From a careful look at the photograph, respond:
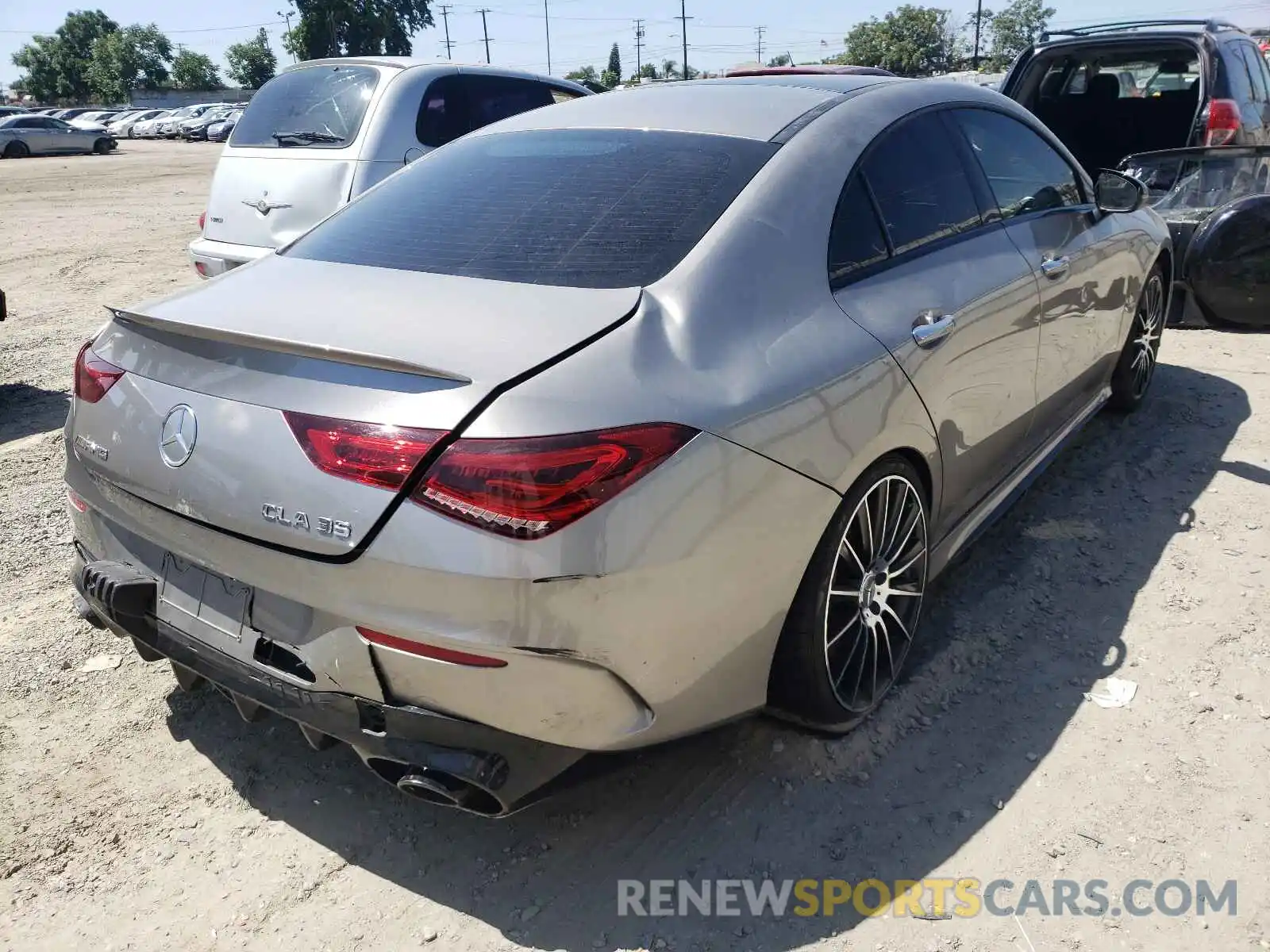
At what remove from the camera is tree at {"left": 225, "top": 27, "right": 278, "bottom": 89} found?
90625 mm

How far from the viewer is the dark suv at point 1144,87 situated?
697 cm

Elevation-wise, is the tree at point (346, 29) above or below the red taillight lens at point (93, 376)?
above

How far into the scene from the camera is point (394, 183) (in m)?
3.13

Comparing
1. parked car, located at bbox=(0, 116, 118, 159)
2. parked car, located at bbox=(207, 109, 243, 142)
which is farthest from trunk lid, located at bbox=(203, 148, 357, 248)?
parked car, located at bbox=(207, 109, 243, 142)

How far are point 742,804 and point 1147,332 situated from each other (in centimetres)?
367

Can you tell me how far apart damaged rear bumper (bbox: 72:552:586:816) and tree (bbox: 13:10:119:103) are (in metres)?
107

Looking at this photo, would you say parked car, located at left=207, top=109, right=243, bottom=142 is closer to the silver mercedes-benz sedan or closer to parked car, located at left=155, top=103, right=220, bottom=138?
parked car, located at left=155, top=103, right=220, bottom=138

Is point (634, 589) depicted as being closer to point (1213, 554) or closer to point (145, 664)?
point (145, 664)

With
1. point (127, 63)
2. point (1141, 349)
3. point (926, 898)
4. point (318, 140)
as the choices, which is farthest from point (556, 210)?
point (127, 63)

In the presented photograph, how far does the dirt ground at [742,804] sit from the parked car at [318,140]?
3.14 m

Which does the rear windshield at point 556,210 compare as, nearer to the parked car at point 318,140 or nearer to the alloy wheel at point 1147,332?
the alloy wheel at point 1147,332

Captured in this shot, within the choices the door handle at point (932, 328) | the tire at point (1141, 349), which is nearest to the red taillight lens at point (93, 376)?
the door handle at point (932, 328)

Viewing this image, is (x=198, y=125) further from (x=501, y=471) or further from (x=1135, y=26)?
(x=501, y=471)

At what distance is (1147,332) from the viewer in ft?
16.3
